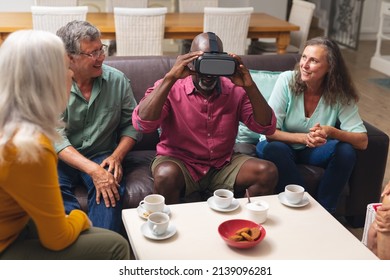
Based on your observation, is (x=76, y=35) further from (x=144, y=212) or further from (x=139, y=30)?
(x=139, y=30)

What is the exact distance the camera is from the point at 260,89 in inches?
103

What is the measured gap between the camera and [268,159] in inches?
91.9

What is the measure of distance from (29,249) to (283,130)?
1391 millimetres

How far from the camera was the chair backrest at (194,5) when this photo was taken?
4.81 meters

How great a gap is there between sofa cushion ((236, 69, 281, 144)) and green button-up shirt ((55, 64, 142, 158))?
578 mm

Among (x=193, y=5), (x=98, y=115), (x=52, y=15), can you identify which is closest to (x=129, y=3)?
(x=193, y=5)

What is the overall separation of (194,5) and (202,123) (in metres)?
2.94

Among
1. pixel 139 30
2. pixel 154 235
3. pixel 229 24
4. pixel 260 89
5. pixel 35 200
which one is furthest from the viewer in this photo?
pixel 229 24

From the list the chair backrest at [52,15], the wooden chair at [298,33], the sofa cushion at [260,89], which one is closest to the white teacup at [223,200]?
the sofa cushion at [260,89]

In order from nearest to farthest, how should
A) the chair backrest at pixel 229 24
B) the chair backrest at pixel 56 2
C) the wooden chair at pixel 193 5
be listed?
the chair backrest at pixel 229 24
the chair backrest at pixel 56 2
the wooden chair at pixel 193 5

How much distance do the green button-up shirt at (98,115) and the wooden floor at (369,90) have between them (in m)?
1.69

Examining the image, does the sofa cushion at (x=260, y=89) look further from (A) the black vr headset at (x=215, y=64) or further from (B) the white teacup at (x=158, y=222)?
(B) the white teacup at (x=158, y=222)

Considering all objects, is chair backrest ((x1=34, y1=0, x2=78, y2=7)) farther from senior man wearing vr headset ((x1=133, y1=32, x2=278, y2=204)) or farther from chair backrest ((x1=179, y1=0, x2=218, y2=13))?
senior man wearing vr headset ((x1=133, y1=32, x2=278, y2=204))

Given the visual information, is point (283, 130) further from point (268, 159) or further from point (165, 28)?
point (165, 28)
